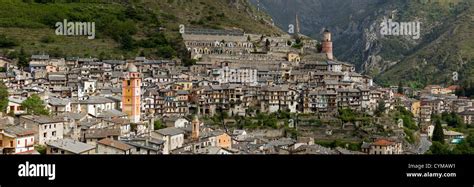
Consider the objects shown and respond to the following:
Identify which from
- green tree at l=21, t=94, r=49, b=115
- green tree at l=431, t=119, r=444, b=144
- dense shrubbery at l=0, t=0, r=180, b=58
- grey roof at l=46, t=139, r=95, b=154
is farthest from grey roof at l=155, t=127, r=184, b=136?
dense shrubbery at l=0, t=0, r=180, b=58

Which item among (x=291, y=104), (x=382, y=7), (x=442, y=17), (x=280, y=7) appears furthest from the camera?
(x=280, y=7)

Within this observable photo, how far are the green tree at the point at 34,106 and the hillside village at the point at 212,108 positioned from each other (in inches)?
13.7

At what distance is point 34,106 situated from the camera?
22672 mm

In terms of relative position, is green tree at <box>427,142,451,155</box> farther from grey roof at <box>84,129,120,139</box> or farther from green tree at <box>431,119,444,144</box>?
grey roof at <box>84,129,120,139</box>

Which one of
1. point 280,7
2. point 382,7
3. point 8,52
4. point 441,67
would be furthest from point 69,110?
point 280,7

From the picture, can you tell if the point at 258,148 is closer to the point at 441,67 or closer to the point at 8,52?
the point at 8,52

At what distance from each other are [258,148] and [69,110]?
7.83 metres

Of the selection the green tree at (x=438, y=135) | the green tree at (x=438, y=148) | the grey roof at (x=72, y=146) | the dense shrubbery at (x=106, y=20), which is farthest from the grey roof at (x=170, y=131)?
the dense shrubbery at (x=106, y=20)

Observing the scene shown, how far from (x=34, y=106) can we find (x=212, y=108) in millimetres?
8615

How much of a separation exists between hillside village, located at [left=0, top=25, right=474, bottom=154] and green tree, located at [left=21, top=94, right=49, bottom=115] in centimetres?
35

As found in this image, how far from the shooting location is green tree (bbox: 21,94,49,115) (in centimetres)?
2225

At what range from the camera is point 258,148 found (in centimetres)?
2072
